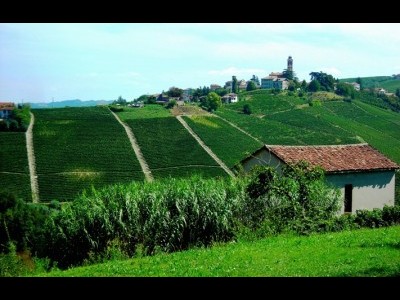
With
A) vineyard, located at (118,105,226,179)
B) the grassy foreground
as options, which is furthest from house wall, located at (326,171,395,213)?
vineyard, located at (118,105,226,179)

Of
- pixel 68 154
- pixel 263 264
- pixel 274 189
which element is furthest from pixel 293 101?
pixel 263 264

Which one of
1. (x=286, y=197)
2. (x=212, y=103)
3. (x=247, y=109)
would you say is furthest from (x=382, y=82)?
(x=286, y=197)

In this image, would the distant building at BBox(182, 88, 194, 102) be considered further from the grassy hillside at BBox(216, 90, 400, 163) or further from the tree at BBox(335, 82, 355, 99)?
the tree at BBox(335, 82, 355, 99)

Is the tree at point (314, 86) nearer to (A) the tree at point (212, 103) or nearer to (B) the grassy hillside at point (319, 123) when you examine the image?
(B) the grassy hillside at point (319, 123)

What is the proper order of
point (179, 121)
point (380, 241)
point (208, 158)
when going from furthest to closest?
point (179, 121) → point (208, 158) → point (380, 241)

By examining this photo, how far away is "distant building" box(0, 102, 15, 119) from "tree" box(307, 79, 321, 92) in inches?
1863

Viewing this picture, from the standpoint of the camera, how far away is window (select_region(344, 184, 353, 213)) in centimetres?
1881

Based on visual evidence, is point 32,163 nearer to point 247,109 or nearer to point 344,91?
point 247,109

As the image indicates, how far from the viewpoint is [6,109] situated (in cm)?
4603

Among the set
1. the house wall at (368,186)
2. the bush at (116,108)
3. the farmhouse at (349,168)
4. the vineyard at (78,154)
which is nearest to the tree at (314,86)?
the bush at (116,108)

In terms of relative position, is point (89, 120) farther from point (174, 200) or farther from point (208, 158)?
point (174, 200)

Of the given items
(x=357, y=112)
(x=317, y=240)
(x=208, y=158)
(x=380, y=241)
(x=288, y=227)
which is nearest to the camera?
(x=380, y=241)

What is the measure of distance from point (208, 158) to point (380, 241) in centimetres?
3249

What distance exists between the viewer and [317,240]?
10.3m
